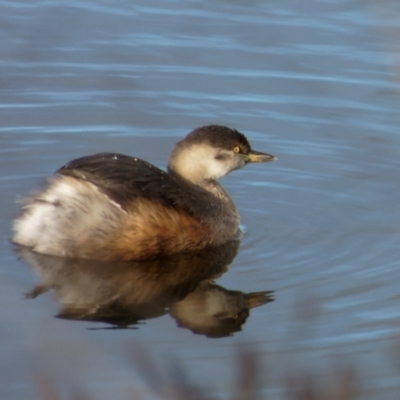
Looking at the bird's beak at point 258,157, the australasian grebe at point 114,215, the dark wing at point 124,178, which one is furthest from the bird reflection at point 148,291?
the bird's beak at point 258,157

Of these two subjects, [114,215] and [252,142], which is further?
[252,142]

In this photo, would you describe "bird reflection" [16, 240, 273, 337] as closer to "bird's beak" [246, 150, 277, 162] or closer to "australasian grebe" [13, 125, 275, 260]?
"australasian grebe" [13, 125, 275, 260]

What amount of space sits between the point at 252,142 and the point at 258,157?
3.18ft

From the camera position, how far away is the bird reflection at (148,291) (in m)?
6.13

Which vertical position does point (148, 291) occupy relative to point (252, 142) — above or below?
below

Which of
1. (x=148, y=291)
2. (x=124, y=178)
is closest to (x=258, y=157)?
(x=124, y=178)

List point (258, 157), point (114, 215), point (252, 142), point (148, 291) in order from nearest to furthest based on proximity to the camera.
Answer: point (148, 291), point (114, 215), point (258, 157), point (252, 142)

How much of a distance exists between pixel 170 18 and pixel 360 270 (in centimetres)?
454

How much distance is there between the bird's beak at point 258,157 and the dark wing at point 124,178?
85cm

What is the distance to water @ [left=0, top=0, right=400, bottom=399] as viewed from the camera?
18.1 feet

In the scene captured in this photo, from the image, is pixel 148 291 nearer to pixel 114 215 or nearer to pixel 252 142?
pixel 114 215

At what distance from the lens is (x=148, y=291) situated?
6.57 m

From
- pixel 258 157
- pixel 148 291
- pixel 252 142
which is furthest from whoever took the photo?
pixel 252 142

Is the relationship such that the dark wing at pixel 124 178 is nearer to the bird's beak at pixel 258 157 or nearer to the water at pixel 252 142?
the water at pixel 252 142
